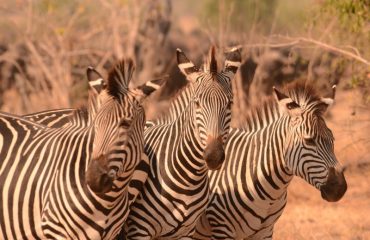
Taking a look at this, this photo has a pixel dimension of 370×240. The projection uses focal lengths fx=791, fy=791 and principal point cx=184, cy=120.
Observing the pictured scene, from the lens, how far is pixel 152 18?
14.1 metres

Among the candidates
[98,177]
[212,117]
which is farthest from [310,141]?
[98,177]

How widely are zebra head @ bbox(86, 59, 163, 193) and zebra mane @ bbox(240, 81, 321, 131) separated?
1814mm

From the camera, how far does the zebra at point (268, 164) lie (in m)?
6.66

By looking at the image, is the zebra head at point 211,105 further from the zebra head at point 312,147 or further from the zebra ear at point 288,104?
the zebra head at point 312,147

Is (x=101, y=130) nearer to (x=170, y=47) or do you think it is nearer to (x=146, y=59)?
(x=146, y=59)

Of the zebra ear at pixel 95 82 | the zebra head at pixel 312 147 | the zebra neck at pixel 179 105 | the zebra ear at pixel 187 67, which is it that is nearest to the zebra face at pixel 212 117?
the zebra ear at pixel 187 67

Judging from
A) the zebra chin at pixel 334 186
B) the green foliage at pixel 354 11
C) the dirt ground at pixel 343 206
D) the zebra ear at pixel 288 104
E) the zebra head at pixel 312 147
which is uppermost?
the green foliage at pixel 354 11

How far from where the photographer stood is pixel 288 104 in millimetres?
6805

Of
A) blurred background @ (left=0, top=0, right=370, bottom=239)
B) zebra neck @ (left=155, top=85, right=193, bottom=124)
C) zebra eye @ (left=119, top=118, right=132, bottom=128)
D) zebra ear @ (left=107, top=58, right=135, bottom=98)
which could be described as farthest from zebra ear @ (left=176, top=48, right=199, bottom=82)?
blurred background @ (left=0, top=0, right=370, bottom=239)

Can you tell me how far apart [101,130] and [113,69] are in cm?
45

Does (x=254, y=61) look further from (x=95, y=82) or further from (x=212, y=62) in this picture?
(x=95, y=82)

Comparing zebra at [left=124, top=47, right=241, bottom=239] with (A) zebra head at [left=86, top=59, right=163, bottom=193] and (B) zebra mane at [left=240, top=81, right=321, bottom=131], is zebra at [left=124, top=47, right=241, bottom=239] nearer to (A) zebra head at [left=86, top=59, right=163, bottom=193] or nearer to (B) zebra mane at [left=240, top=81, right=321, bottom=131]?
(A) zebra head at [left=86, top=59, right=163, bottom=193]

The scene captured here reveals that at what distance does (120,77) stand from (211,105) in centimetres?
89

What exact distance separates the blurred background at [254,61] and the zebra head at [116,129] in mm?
2440
